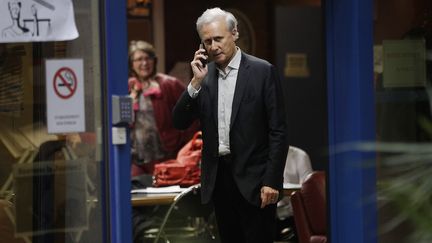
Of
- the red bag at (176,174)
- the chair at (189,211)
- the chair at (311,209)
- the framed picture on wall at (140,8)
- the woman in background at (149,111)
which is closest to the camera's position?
the chair at (311,209)

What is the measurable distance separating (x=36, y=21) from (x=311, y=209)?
2.57 m

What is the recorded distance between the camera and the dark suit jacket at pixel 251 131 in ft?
16.4

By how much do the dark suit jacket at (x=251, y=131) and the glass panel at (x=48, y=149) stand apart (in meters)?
0.66

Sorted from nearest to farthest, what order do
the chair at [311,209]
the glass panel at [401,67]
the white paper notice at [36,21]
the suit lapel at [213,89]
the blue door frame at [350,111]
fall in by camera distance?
the white paper notice at [36,21]
the suit lapel at [213,89]
the blue door frame at [350,111]
the glass panel at [401,67]
the chair at [311,209]

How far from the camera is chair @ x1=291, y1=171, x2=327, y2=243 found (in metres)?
6.29

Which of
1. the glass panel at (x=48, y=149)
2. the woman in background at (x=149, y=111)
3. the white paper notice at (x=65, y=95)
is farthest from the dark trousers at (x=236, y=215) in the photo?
the woman in background at (x=149, y=111)

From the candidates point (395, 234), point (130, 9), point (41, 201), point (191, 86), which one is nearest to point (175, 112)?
point (191, 86)

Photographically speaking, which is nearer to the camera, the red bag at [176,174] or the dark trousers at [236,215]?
the dark trousers at [236,215]

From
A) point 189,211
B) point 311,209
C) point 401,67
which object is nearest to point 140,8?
point 189,211

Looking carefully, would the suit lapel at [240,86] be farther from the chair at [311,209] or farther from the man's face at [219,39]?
the chair at [311,209]

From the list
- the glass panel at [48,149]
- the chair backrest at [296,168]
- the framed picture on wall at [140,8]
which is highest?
the framed picture on wall at [140,8]

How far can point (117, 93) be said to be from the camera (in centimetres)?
468

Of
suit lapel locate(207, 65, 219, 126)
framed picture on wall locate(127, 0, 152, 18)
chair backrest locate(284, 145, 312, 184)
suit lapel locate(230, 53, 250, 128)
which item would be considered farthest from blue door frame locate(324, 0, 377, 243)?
framed picture on wall locate(127, 0, 152, 18)

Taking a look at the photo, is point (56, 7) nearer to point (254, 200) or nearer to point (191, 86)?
point (191, 86)
